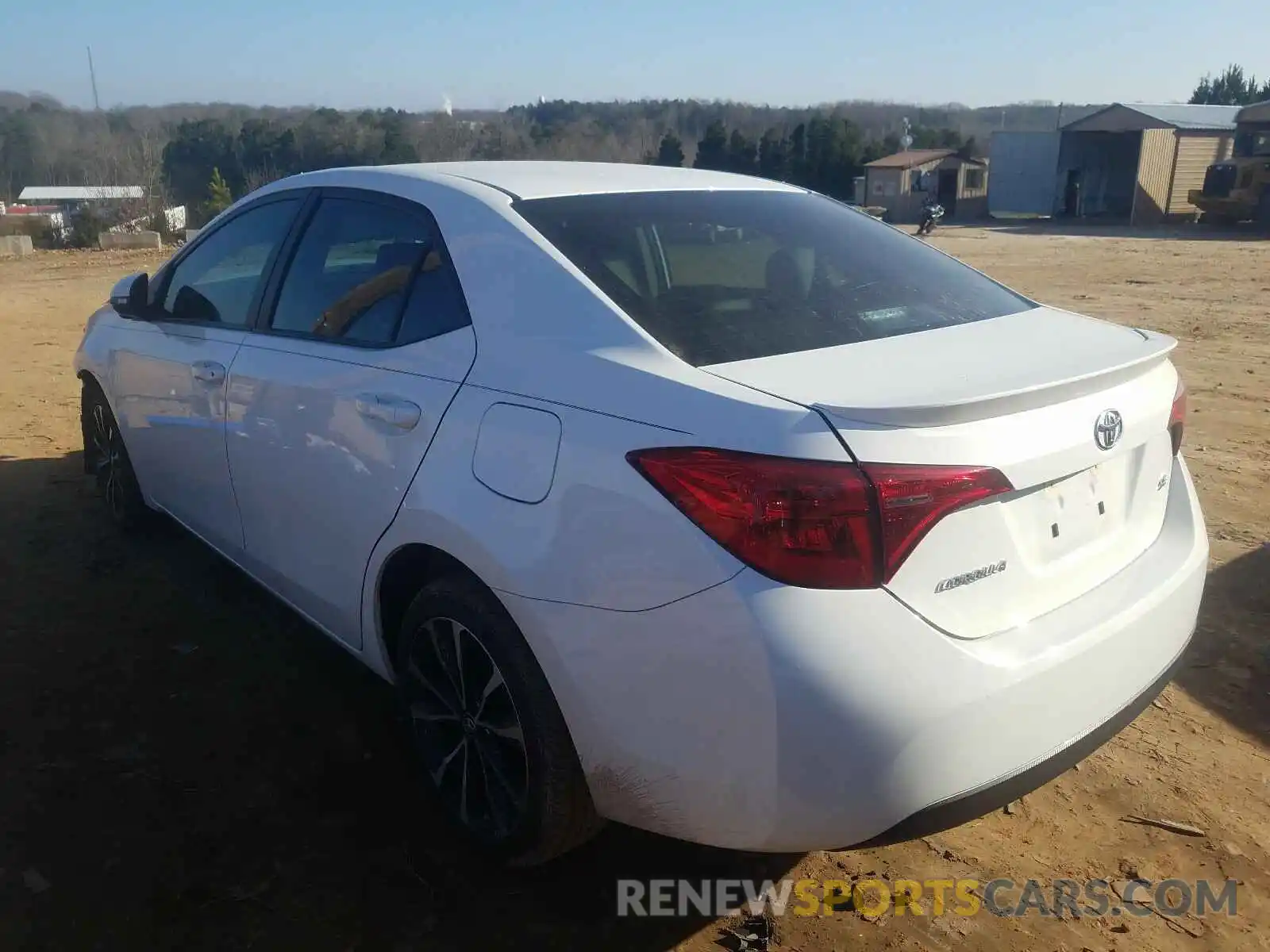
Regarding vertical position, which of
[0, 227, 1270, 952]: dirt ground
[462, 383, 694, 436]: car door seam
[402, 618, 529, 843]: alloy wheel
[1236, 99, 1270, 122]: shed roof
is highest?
[1236, 99, 1270, 122]: shed roof

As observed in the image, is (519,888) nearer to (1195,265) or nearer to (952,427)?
(952,427)

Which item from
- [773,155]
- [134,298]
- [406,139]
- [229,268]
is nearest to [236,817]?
[229,268]

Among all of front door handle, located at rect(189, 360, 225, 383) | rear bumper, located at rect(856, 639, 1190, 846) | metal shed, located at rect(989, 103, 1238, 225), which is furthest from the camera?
metal shed, located at rect(989, 103, 1238, 225)

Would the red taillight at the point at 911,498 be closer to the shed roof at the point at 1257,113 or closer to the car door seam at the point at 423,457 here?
the car door seam at the point at 423,457

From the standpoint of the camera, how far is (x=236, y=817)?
9.27 feet

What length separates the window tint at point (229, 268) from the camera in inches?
140

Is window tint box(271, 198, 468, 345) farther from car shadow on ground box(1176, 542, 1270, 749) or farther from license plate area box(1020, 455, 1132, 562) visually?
car shadow on ground box(1176, 542, 1270, 749)

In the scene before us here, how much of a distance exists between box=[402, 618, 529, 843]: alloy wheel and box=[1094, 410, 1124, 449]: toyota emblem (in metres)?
1.43

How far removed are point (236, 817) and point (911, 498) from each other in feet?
6.82

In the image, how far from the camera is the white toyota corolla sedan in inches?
74.3

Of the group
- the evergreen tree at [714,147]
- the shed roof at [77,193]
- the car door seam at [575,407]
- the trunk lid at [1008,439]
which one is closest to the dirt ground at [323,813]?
the trunk lid at [1008,439]

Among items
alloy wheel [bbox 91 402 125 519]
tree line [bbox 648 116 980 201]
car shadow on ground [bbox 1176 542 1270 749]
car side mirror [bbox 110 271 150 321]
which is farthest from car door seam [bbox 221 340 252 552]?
tree line [bbox 648 116 980 201]

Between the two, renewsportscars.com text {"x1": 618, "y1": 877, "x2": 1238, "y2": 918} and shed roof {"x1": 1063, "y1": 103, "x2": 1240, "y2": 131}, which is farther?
shed roof {"x1": 1063, "y1": 103, "x2": 1240, "y2": 131}

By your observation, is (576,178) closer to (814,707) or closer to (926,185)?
(814,707)
